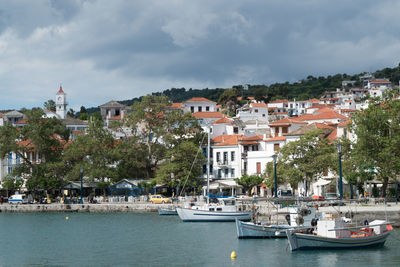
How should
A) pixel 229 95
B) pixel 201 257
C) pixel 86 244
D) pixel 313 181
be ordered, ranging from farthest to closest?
1. pixel 229 95
2. pixel 313 181
3. pixel 86 244
4. pixel 201 257

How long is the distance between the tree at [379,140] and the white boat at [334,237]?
51.8ft

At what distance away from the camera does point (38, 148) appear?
78.8m

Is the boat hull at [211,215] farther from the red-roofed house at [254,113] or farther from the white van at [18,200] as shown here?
the red-roofed house at [254,113]

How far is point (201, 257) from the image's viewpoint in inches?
1362

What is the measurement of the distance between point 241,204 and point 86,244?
23984mm

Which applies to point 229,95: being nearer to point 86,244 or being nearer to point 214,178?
point 214,178

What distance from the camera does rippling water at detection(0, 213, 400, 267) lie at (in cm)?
3293

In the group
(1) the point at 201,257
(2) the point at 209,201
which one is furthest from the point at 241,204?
(1) the point at 201,257

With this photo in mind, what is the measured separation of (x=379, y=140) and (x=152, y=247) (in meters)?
22.7

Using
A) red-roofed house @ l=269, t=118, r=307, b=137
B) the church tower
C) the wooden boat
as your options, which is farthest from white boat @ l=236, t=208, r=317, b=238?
the church tower

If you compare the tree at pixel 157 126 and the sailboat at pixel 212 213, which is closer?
the sailboat at pixel 212 213

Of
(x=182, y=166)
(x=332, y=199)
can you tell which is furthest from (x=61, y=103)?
(x=332, y=199)

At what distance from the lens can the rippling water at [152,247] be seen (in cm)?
3293

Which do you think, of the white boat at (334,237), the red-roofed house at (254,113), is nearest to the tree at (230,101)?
the red-roofed house at (254,113)
